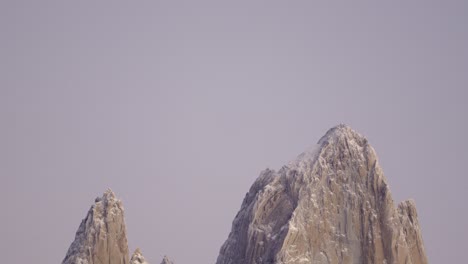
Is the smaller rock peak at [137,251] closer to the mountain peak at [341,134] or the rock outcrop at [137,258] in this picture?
the rock outcrop at [137,258]

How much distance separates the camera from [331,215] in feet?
439

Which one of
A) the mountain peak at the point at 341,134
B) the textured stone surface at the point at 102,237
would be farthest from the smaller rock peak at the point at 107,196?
the mountain peak at the point at 341,134

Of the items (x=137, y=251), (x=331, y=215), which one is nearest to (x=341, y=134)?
(x=331, y=215)

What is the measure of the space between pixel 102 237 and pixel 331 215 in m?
25.0

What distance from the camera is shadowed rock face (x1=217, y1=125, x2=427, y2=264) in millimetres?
132500

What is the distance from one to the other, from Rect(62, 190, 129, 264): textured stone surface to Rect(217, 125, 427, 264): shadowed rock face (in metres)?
13.4

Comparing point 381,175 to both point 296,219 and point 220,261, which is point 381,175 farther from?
point 220,261

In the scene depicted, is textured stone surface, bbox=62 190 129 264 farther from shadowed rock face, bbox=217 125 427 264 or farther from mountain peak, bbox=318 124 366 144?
mountain peak, bbox=318 124 366 144

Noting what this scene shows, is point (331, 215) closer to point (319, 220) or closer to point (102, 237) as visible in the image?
point (319, 220)

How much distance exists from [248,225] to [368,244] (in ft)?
43.4

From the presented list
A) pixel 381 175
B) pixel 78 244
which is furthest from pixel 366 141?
pixel 78 244

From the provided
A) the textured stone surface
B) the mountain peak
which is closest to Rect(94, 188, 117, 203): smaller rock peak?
the textured stone surface

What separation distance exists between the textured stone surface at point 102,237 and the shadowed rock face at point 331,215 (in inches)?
526

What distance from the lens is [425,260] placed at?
135 m
